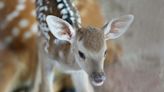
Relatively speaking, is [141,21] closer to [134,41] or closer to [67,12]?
[134,41]

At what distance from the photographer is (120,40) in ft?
8.13

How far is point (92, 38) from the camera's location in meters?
1.87

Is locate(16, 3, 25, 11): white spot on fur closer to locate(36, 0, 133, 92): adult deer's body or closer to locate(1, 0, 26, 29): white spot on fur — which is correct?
locate(1, 0, 26, 29): white spot on fur

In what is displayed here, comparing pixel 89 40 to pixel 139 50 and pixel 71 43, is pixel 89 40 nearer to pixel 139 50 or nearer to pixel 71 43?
pixel 71 43

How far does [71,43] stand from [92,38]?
13cm

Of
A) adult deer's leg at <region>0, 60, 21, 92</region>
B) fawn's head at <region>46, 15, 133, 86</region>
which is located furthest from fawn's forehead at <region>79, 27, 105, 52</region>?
adult deer's leg at <region>0, 60, 21, 92</region>

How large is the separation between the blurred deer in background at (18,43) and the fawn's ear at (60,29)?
33cm

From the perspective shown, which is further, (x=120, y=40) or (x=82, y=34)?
(x=120, y=40)

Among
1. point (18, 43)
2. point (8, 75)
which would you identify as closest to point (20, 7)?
point (18, 43)

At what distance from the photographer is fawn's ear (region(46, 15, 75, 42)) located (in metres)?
1.92

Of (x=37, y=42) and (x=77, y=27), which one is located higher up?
(x=77, y=27)

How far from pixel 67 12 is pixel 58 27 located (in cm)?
17

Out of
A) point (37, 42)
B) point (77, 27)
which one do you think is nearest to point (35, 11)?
point (37, 42)

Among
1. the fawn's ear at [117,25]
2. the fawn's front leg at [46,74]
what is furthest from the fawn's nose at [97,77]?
the fawn's front leg at [46,74]
